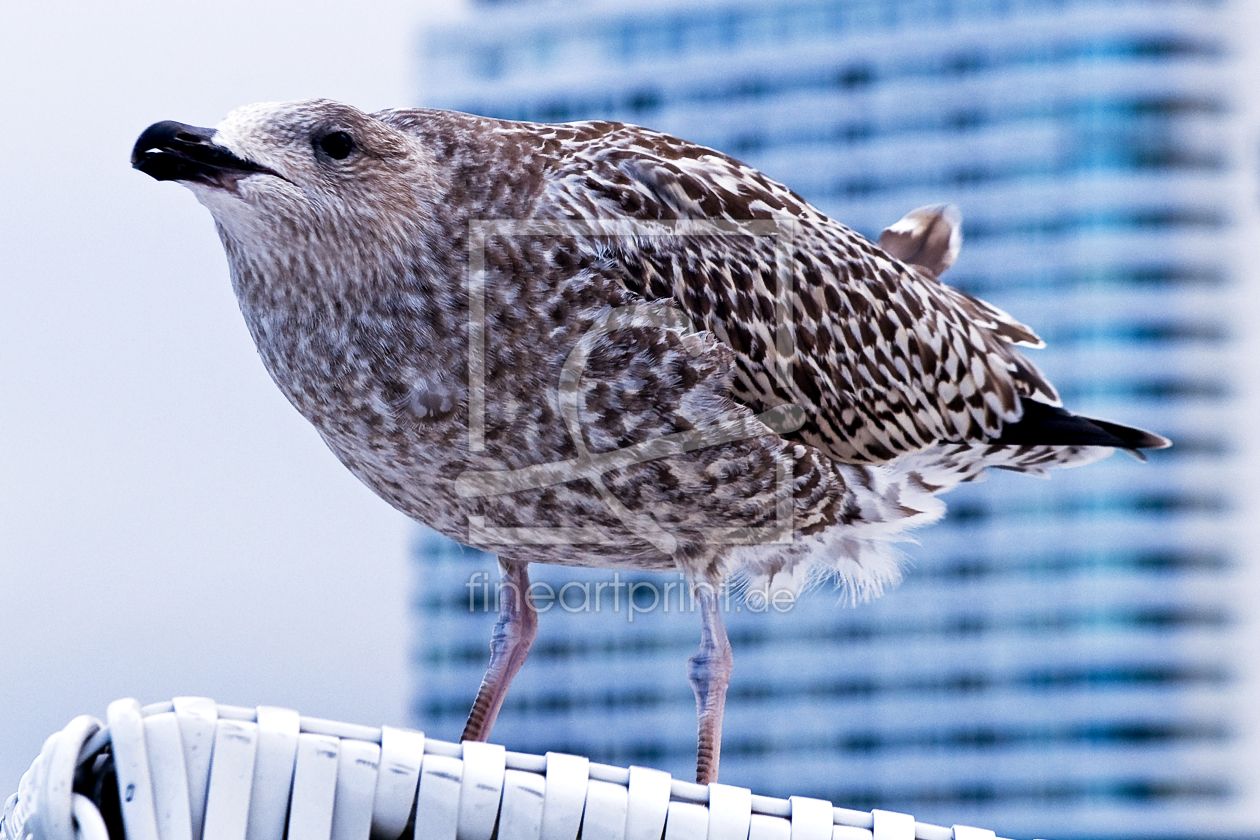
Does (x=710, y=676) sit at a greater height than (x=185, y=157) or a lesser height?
lesser

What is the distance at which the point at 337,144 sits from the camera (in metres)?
2.23

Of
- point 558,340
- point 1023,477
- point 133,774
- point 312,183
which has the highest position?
point 312,183

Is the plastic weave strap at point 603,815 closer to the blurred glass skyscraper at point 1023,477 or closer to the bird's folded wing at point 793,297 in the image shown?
the bird's folded wing at point 793,297

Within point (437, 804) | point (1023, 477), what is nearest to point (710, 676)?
point (437, 804)

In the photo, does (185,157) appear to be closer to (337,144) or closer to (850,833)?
(337,144)

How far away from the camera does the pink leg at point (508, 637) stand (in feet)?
7.82

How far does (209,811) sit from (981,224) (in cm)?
5115

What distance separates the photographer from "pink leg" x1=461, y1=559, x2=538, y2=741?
238 cm

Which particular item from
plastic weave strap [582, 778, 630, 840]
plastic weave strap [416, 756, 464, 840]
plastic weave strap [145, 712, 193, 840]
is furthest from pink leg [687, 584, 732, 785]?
plastic weave strap [145, 712, 193, 840]

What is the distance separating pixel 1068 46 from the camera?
50.0 metres

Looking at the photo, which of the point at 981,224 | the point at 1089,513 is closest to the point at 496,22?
the point at 981,224

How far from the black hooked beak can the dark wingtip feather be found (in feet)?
5.86

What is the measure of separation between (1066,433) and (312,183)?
1771mm

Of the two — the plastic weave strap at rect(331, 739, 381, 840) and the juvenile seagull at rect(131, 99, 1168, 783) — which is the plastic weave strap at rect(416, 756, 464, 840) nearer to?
the plastic weave strap at rect(331, 739, 381, 840)
